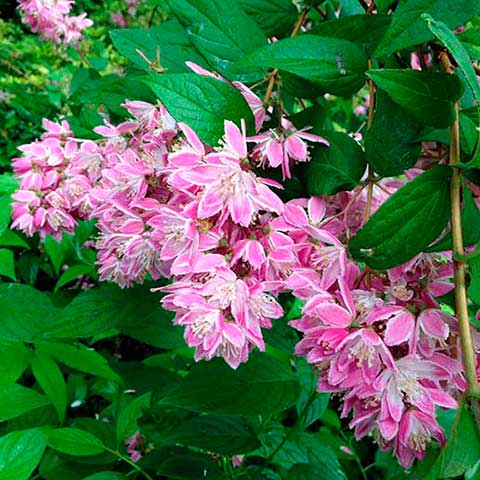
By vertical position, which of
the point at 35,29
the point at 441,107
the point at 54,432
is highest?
the point at 441,107

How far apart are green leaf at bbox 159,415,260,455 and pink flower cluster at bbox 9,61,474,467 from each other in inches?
17.9

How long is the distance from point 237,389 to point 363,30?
1.65 feet

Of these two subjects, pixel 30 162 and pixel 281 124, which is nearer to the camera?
pixel 281 124

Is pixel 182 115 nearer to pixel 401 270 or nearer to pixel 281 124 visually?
pixel 281 124

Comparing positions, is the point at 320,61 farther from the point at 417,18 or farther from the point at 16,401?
the point at 16,401

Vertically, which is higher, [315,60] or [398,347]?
[315,60]

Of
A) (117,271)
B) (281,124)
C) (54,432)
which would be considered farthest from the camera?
(54,432)

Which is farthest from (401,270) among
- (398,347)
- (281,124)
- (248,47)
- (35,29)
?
(35,29)

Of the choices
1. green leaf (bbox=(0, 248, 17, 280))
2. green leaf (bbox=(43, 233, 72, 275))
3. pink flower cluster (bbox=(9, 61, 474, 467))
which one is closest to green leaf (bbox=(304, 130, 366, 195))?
pink flower cluster (bbox=(9, 61, 474, 467))

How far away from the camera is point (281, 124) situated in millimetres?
700

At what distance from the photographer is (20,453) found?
93 centimetres

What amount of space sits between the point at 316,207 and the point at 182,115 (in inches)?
6.8

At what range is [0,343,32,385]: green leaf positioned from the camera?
1.15m

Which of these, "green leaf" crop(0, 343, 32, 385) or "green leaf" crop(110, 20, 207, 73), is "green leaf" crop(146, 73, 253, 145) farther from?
"green leaf" crop(0, 343, 32, 385)
